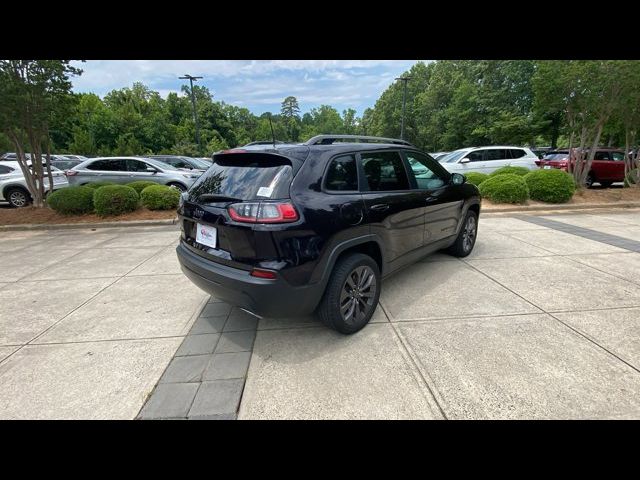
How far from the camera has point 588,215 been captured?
7883 mm

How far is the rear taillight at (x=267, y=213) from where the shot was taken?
230cm

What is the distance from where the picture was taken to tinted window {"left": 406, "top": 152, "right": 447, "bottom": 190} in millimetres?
3695

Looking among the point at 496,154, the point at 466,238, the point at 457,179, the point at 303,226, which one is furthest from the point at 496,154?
the point at 303,226

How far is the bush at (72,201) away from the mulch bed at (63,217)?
153 mm

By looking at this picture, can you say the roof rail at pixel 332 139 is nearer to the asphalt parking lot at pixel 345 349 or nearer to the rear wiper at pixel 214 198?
the rear wiper at pixel 214 198

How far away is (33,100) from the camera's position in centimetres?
722

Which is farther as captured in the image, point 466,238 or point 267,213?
point 466,238

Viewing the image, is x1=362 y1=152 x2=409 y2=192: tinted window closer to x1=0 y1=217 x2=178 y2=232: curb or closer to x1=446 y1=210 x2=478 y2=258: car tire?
x1=446 y1=210 x2=478 y2=258: car tire

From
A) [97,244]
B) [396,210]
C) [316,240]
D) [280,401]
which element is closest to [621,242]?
[396,210]

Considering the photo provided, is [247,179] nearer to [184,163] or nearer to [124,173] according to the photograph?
[124,173]

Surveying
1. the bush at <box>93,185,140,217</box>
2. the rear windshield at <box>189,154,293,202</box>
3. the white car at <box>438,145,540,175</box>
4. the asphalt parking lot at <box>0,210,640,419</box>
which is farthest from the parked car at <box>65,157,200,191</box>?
the white car at <box>438,145,540,175</box>

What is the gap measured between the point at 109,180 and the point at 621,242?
1256 centimetres

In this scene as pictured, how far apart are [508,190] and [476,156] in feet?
12.0

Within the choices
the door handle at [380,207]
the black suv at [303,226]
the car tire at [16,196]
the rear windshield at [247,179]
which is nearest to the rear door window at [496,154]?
A: the black suv at [303,226]
